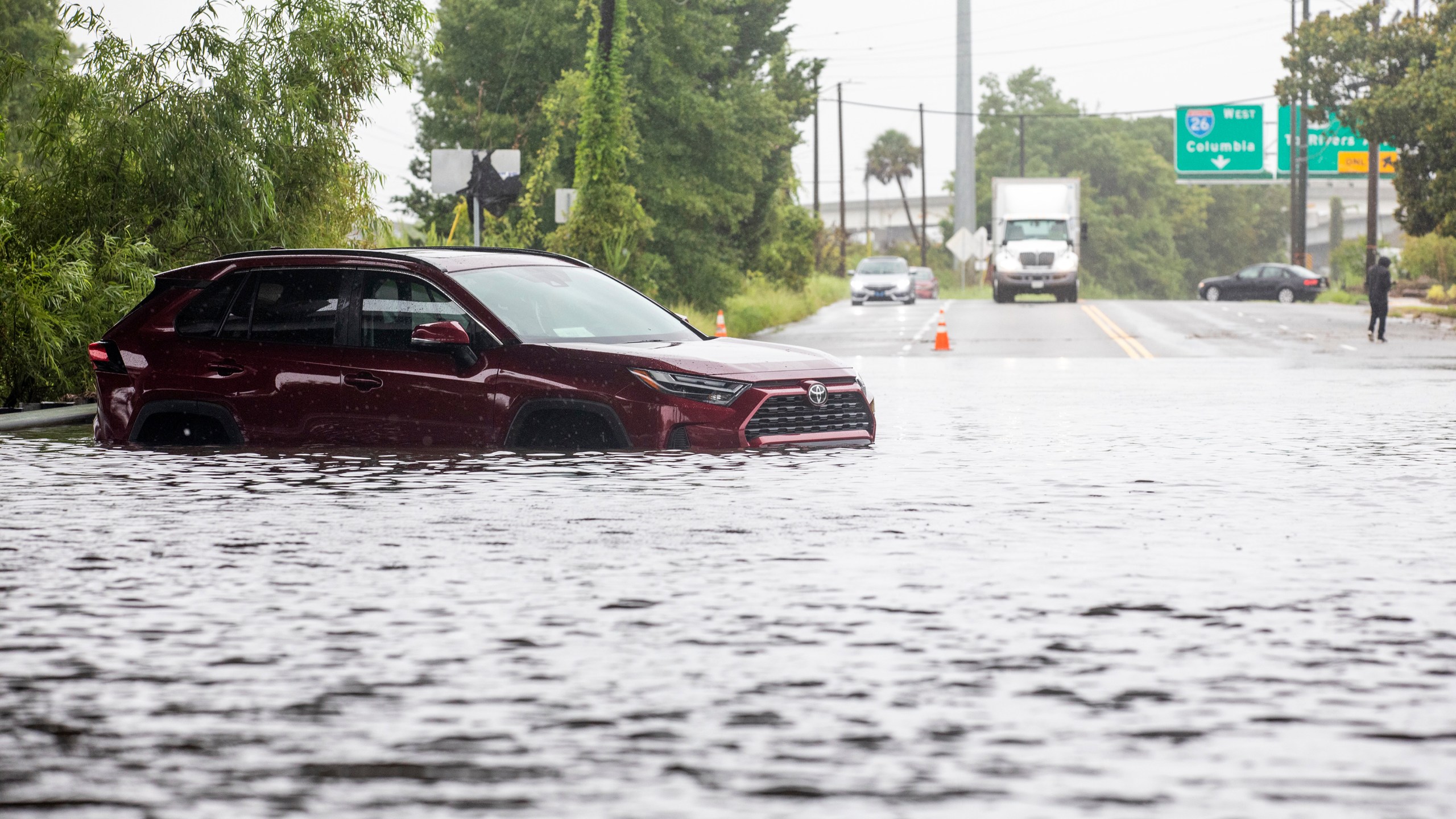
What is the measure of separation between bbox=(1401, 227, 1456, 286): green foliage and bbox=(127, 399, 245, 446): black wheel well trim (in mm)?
53640

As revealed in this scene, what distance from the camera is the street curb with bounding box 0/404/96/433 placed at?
696 inches

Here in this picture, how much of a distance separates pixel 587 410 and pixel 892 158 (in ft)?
445

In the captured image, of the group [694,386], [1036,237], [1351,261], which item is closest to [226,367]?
[694,386]

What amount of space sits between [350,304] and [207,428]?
136 cm

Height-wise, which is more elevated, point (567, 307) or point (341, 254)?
point (341, 254)

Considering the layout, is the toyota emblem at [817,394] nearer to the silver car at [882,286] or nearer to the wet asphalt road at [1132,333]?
the wet asphalt road at [1132,333]

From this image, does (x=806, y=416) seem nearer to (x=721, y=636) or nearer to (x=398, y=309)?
(x=398, y=309)

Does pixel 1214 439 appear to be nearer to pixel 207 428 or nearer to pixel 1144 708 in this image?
pixel 207 428

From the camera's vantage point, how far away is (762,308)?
48750 millimetres

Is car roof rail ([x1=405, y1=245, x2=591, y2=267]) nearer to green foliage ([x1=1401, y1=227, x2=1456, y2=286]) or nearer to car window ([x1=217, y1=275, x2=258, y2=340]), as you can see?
car window ([x1=217, y1=275, x2=258, y2=340])

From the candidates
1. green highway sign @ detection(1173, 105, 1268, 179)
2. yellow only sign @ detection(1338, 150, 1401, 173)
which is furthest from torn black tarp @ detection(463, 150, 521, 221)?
yellow only sign @ detection(1338, 150, 1401, 173)

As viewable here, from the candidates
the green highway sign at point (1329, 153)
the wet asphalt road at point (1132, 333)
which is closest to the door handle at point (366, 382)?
the wet asphalt road at point (1132, 333)

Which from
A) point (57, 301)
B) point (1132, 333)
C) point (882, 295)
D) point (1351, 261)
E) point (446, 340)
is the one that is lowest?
point (1132, 333)

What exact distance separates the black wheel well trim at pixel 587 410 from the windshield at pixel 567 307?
47 centimetres
